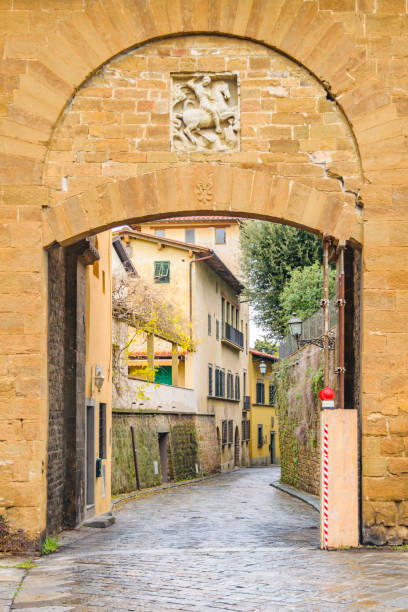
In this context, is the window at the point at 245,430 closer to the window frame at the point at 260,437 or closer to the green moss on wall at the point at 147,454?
the window frame at the point at 260,437

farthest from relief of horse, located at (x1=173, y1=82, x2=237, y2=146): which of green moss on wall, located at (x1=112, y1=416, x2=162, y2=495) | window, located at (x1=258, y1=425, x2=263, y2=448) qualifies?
window, located at (x1=258, y1=425, x2=263, y2=448)

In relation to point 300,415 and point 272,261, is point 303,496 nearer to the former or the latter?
point 300,415

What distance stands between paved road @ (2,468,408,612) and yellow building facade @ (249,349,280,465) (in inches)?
1516

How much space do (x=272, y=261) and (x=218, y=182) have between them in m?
18.1

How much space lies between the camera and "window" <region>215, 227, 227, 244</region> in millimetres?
46812

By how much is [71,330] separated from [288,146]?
4314mm

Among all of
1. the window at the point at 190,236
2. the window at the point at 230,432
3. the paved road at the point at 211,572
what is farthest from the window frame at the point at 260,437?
the paved road at the point at 211,572

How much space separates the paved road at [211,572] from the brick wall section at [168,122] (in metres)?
4.04

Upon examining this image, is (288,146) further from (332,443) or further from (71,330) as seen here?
(71,330)

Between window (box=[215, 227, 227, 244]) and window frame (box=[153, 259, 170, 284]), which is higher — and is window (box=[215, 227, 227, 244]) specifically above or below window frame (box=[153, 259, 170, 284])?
above

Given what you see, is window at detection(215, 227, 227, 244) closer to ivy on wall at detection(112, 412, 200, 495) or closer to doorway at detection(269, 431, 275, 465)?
ivy on wall at detection(112, 412, 200, 495)

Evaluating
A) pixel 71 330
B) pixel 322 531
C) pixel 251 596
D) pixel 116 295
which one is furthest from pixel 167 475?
pixel 251 596

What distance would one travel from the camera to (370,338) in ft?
33.9

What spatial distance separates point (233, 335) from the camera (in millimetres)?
45781
